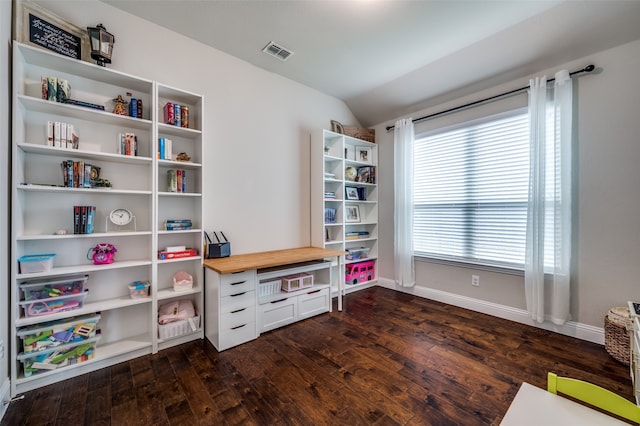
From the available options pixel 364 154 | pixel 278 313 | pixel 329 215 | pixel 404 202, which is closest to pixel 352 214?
pixel 329 215

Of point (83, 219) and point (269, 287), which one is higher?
point (83, 219)

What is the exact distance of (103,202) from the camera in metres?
2.12

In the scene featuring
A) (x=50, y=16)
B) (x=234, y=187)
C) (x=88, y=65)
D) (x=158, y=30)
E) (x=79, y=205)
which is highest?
(x=158, y=30)

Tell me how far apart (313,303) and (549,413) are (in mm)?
2331

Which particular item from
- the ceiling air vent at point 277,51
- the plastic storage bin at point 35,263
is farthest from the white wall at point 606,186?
the plastic storage bin at point 35,263

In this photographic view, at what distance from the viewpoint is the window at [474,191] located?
2779 mm

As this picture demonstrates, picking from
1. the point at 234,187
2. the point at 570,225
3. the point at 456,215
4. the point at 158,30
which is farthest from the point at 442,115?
the point at 158,30

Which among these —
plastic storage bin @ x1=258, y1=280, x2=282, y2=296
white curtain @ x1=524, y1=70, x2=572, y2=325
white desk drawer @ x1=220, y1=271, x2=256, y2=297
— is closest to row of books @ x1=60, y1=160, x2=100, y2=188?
white desk drawer @ x1=220, y1=271, x2=256, y2=297

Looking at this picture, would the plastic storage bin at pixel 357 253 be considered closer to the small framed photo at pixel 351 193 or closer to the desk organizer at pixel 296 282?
the small framed photo at pixel 351 193

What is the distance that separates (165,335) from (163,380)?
461 mm

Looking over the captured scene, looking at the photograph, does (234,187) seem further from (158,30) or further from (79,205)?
(158,30)

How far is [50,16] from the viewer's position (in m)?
1.80

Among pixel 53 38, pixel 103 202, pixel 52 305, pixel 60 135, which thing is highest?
pixel 53 38

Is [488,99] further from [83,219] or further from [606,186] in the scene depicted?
[83,219]
